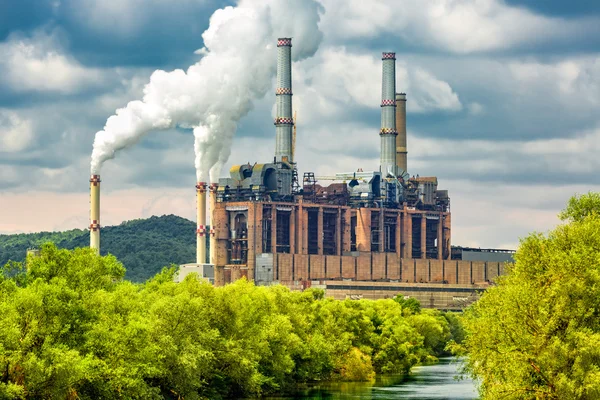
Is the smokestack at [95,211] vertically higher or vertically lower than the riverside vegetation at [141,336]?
higher

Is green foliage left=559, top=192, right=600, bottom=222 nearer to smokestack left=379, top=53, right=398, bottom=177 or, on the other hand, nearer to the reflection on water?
the reflection on water

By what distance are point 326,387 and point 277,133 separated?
97.7m

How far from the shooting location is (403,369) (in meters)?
102

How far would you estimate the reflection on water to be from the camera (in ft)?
245

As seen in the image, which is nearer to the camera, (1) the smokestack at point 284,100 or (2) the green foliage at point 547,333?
(2) the green foliage at point 547,333

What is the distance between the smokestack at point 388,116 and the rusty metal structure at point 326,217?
0.49 feet

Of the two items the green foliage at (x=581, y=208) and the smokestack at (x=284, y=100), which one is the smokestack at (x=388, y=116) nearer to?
the smokestack at (x=284, y=100)

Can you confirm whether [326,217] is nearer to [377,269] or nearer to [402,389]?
[377,269]

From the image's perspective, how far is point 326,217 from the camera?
609ft

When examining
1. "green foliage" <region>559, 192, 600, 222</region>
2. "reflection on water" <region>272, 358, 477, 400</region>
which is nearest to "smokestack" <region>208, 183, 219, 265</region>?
"reflection on water" <region>272, 358, 477, 400</region>

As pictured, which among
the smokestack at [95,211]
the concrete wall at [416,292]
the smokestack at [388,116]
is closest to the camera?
the smokestack at [95,211]

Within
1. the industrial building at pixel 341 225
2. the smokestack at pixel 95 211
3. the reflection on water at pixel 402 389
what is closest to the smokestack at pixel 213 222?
the industrial building at pixel 341 225

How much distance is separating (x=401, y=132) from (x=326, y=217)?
19.2 metres

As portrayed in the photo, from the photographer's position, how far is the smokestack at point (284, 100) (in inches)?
6644
